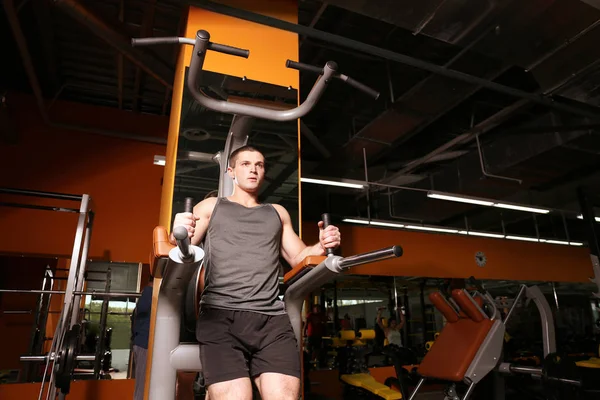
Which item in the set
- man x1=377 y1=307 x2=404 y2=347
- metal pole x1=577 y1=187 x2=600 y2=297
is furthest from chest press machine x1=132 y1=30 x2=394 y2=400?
man x1=377 y1=307 x2=404 y2=347

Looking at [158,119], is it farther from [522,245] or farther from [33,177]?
[522,245]

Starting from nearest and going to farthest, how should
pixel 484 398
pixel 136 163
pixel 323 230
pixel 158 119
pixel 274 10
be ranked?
pixel 323 230 → pixel 274 10 → pixel 484 398 → pixel 136 163 → pixel 158 119

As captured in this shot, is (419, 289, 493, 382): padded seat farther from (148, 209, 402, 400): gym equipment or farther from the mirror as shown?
(148, 209, 402, 400): gym equipment

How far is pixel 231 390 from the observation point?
1227mm

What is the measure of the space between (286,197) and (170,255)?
1.14 metres

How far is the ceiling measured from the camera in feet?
9.14

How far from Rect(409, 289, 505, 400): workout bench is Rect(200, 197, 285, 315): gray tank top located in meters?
2.88

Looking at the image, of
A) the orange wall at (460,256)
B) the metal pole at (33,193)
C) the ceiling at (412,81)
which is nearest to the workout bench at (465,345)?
the ceiling at (412,81)

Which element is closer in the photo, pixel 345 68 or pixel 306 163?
pixel 345 68

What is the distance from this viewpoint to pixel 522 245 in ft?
27.9

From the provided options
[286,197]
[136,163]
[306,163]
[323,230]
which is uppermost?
[306,163]

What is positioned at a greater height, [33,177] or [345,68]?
[345,68]

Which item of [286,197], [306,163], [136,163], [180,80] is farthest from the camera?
[306,163]

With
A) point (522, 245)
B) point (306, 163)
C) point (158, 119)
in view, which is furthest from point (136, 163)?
point (522, 245)
